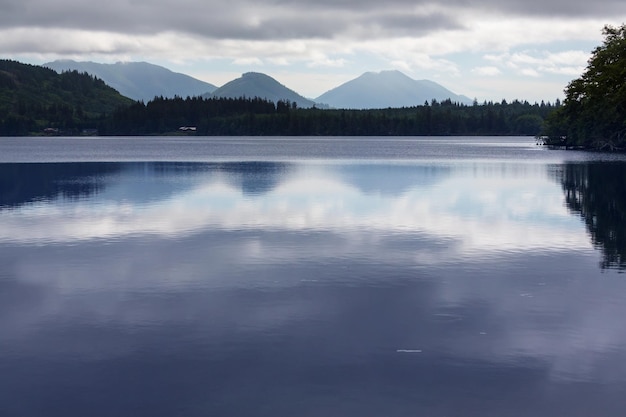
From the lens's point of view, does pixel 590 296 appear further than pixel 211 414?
Yes

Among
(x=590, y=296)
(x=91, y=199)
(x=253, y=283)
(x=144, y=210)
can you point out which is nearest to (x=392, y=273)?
(x=253, y=283)

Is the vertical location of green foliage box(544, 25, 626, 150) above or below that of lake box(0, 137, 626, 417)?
above

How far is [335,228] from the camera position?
4216 centimetres

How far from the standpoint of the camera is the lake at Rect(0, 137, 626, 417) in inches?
630

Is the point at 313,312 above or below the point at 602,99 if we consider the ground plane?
below

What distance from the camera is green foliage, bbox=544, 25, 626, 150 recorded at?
138 m

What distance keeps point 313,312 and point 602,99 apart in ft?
453

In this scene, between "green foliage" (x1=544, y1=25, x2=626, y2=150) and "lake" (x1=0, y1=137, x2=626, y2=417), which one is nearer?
"lake" (x1=0, y1=137, x2=626, y2=417)

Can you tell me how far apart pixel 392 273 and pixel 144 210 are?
27.3 metres

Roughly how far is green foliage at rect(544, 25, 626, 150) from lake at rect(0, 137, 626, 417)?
96.8 m

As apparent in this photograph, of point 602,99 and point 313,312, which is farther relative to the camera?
point 602,99

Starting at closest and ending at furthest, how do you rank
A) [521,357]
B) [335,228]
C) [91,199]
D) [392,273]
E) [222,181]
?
[521,357]
[392,273]
[335,228]
[91,199]
[222,181]

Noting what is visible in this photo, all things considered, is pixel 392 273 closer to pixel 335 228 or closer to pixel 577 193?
pixel 335 228

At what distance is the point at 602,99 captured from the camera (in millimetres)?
145125
